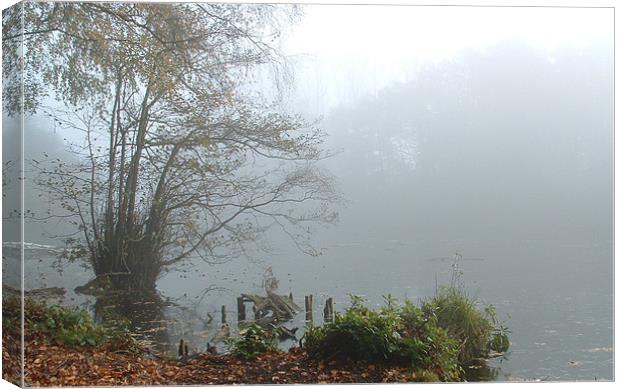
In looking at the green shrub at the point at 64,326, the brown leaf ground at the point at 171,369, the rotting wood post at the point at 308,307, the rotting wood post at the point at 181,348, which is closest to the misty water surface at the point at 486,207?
the rotting wood post at the point at 308,307

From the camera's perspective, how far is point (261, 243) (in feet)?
22.1

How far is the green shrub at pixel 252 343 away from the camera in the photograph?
6680mm

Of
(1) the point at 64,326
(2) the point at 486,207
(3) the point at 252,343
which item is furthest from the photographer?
(2) the point at 486,207

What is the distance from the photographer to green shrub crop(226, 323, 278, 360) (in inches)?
263

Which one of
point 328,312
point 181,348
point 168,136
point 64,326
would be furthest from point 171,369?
point 168,136

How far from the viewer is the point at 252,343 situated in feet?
22.0

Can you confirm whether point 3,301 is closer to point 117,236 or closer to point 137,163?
point 117,236

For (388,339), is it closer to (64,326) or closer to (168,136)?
(168,136)

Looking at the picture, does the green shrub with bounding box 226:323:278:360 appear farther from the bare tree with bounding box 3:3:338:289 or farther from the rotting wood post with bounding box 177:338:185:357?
the bare tree with bounding box 3:3:338:289

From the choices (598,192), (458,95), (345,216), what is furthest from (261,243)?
(598,192)

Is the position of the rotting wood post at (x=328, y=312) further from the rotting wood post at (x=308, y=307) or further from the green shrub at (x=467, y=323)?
the green shrub at (x=467, y=323)

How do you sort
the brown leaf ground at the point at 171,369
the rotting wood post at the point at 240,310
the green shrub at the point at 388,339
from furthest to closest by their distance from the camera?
1. the rotting wood post at the point at 240,310
2. the green shrub at the point at 388,339
3. the brown leaf ground at the point at 171,369

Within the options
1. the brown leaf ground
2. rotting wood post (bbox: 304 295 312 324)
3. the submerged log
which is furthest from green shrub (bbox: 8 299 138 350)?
rotting wood post (bbox: 304 295 312 324)

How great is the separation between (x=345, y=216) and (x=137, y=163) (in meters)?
1.71
